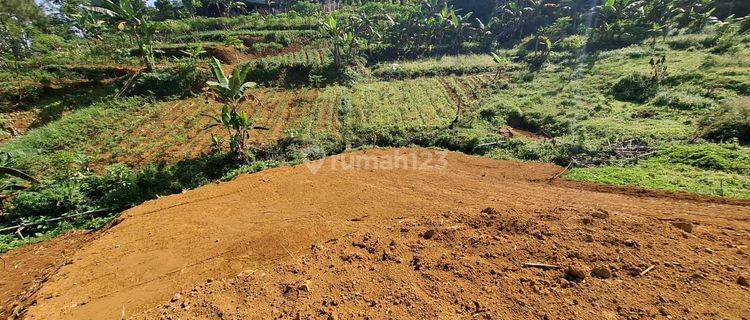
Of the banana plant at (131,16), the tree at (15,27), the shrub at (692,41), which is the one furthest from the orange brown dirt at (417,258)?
the shrub at (692,41)

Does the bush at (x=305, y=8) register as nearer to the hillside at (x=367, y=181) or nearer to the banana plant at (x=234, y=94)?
the hillside at (x=367, y=181)

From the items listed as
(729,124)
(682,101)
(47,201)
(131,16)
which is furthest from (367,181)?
(131,16)

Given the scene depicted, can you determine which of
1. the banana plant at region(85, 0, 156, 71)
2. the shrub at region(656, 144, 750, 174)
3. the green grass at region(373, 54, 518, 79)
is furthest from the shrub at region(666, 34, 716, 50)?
the banana plant at region(85, 0, 156, 71)

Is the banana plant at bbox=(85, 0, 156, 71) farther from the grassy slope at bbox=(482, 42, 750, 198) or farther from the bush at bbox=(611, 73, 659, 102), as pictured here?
the bush at bbox=(611, 73, 659, 102)

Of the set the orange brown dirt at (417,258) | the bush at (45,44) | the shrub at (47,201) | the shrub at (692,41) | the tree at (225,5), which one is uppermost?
the tree at (225,5)

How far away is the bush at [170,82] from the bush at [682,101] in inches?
857

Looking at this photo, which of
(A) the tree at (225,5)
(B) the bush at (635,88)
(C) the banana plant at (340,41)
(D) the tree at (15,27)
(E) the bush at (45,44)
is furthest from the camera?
(A) the tree at (225,5)

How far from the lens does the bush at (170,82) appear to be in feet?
60.0

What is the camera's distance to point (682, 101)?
1482cm

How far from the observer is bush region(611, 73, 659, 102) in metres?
16.9

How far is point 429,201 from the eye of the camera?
8.02 meters

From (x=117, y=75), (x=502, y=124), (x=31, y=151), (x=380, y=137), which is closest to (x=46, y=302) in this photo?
(x=31, y=151)

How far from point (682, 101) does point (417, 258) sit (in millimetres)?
15583

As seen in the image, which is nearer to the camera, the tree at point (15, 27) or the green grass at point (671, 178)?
the green grass at point (671, 178)
